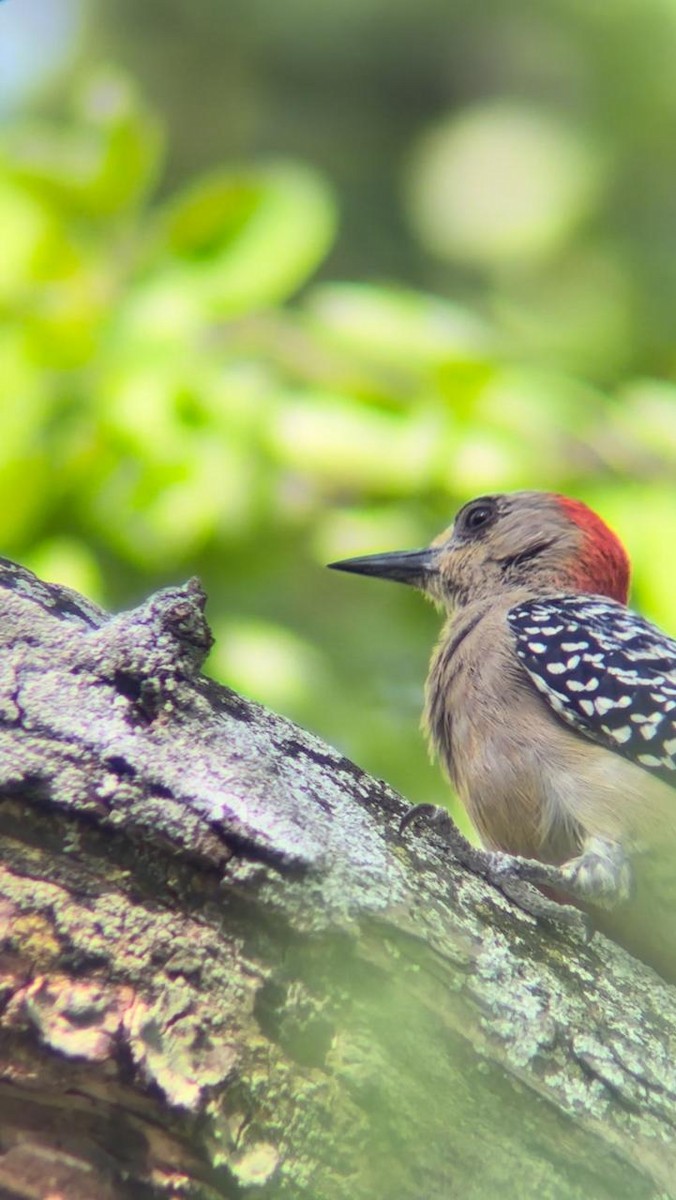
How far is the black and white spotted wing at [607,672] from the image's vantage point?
4.68 meters

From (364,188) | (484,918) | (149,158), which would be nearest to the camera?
(484,918)

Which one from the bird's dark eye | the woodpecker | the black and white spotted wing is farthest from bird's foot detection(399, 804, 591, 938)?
the bird's dark eye

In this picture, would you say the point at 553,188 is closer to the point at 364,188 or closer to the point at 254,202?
the point at 364,188

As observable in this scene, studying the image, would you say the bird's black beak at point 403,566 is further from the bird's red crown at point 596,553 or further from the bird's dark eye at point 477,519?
the bird's red crown at point 596,553

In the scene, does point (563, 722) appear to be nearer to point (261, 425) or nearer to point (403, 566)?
point (403, 566)

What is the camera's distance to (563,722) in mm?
4762

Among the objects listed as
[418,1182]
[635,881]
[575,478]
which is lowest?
[418,1182]

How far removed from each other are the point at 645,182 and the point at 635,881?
631 centimetres

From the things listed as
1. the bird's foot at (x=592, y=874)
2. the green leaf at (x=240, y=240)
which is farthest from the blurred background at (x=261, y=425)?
the bird's foot at (x=592, y=874)

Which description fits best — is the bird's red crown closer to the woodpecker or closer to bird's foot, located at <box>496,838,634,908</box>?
the woodpecker

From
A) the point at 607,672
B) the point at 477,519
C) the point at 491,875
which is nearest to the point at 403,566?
the point at 477,519

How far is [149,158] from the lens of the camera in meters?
5.48

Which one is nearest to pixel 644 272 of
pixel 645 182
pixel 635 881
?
pixel 645 182

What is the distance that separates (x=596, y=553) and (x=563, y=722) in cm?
145
